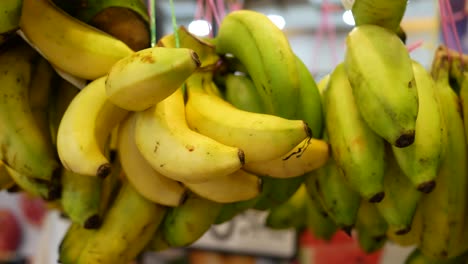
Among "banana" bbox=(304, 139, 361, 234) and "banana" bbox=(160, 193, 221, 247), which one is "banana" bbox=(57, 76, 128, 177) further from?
"banana" bbox=(304, 139, 361, 234)

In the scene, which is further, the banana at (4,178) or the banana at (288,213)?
the banana at (288,213)

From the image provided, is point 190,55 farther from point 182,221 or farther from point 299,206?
point 299,206

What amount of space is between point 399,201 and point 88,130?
1.05 ft

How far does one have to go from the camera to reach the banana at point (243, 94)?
0.57 metres

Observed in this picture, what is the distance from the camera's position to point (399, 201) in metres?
0.54

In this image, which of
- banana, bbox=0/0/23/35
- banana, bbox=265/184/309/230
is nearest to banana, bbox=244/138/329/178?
banana, bbox=0/0/23/35

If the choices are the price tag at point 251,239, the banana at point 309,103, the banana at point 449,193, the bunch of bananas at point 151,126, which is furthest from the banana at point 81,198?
the price tag at point 251,239

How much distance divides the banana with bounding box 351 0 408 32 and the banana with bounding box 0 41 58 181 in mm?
343

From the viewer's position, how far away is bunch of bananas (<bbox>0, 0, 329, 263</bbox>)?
1.45 ft

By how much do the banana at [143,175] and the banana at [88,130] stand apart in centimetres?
2

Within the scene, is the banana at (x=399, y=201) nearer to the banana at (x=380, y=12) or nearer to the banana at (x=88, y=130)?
the banana at (x=380, y=12)

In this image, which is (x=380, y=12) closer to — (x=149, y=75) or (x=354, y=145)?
(x=354, y=145)

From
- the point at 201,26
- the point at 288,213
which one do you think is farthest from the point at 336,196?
the point at 201,26

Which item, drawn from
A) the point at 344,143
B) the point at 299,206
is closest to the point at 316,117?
the point at 344,143
